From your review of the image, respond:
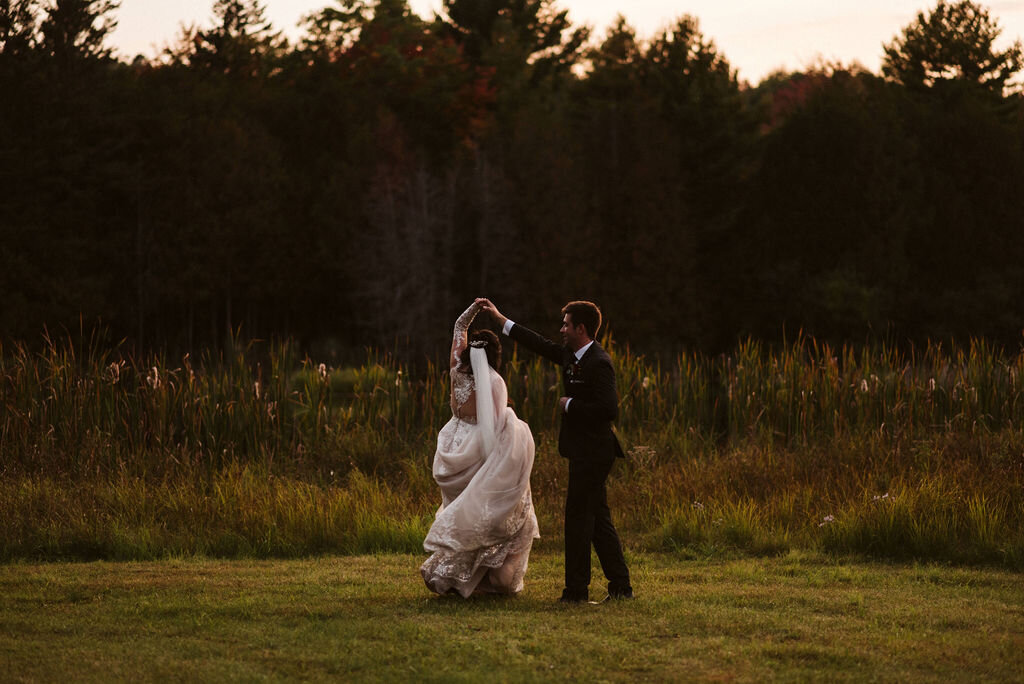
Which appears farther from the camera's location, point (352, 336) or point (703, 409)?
point (352, 336)

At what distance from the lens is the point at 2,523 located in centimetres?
1027

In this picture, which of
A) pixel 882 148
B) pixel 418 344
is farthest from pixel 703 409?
pixel 882 148

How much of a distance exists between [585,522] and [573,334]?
44.6 inches

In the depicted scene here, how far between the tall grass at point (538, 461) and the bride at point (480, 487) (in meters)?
2.61

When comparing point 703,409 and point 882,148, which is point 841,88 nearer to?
point 882,148

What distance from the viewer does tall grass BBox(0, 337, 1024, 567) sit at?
33.4ft

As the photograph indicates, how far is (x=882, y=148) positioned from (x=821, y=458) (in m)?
28.5

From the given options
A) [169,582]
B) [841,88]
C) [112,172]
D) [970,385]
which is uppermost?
[841,88]

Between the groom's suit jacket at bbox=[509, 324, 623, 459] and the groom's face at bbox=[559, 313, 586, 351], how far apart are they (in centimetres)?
7

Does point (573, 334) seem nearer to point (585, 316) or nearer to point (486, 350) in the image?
point (585, 316)

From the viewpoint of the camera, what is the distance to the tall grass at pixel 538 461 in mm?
10195

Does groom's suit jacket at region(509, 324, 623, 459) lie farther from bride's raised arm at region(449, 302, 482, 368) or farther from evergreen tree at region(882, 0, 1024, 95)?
evergreen tree at region(882, 0, 1024, 95)

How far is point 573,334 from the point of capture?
299 inches

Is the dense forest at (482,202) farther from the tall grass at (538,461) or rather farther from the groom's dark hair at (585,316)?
the groom's dark hair at (585,316)
